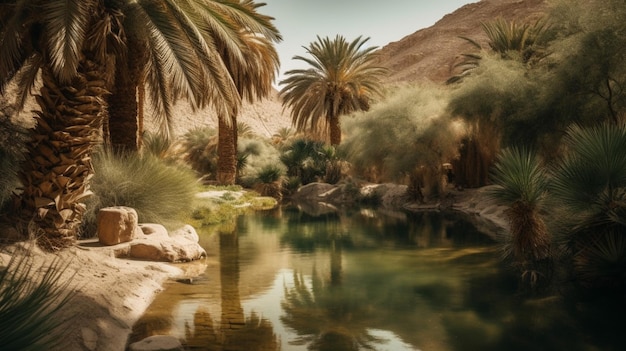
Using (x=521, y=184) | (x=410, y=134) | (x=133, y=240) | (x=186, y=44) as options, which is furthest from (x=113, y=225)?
(x=410, y=134)

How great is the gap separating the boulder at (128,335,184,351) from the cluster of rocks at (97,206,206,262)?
4268 mm

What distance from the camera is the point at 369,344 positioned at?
6762 mm

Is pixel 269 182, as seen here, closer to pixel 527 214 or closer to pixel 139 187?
pixel 139 187

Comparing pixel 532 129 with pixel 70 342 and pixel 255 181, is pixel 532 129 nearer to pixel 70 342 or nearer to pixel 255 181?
pixel 70 342

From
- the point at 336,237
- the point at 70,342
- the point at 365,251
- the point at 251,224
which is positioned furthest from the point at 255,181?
the point at 70,342

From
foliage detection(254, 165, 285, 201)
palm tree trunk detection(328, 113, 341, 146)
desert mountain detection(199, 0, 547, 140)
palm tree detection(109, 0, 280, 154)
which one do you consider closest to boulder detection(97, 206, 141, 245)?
palm tree detection(109, 0, 280, 154)

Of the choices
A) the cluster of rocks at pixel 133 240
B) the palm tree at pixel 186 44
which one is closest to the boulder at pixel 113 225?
the cluster of rocks at pixel 133 240

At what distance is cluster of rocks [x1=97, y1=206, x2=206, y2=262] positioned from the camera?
1057 cm

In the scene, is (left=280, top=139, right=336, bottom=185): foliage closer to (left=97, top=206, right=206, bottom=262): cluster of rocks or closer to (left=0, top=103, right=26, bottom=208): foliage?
(left=0, top=103, right=26, bottom=208): foliage

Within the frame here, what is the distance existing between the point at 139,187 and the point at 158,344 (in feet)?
24.3

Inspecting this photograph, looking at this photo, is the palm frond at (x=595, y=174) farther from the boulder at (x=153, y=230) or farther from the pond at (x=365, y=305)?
the boulder at (x=153, y=230)

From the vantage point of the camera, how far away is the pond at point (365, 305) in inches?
272

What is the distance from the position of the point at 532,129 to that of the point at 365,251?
8067mm

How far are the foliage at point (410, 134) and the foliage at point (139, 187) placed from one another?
14366mm
